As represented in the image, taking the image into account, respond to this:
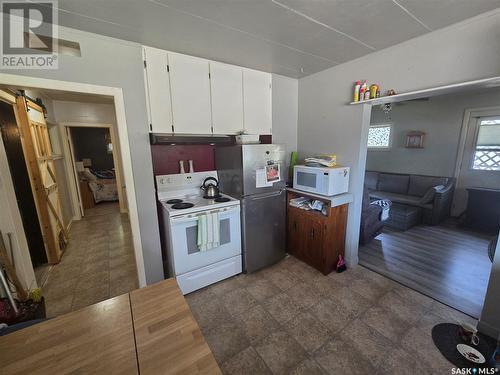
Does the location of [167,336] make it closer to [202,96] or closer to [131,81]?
[131,81]

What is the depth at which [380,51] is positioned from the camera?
2188mm

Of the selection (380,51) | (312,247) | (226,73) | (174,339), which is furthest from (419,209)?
(174,339)

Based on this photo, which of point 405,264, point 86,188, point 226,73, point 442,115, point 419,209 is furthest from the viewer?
point 86,188

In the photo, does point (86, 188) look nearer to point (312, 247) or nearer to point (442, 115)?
point (312, 247)

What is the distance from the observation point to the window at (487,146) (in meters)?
3.69

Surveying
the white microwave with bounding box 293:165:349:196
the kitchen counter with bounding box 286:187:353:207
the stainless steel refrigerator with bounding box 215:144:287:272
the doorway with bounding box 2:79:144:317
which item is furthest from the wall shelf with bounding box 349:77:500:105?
the doorway with bounding box 2:79:144:317

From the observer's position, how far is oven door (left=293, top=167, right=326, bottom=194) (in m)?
2.43

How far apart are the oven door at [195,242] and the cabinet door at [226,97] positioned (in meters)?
1.03

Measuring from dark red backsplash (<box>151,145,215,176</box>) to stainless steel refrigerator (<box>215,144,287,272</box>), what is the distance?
0.41ft

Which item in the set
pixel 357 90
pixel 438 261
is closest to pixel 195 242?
pixel 357 90

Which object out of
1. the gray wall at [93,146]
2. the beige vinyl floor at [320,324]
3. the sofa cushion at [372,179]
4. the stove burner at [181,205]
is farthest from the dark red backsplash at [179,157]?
the gray wall at [93,146]

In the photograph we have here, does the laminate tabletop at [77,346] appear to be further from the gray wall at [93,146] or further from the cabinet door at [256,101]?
the gray wall at [93,146]

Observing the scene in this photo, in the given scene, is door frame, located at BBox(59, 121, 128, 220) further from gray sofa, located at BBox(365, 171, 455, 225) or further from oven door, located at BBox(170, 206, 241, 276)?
gray sofa, located at BBox(365, 171, 455, 225)

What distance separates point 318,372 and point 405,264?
6.58ft
